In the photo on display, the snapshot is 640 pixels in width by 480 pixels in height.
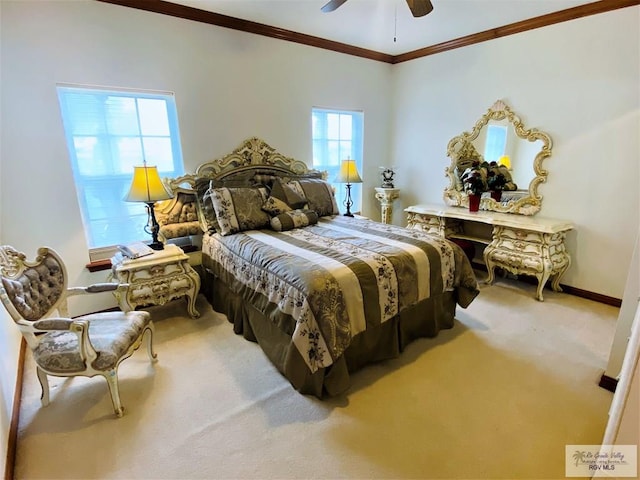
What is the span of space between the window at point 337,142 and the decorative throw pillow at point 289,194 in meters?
0.89

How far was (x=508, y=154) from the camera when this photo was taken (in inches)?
145

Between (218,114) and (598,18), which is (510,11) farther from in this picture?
(218,114)

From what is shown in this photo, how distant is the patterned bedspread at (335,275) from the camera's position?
6.23ft

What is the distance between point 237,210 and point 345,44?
2572 millimetres

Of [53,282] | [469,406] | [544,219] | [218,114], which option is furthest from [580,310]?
[53,282]

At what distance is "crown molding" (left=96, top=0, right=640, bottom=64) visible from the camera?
2869 millimetres

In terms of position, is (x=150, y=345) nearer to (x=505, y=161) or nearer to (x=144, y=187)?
(x=144, y=187)

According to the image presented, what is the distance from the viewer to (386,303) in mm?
2205

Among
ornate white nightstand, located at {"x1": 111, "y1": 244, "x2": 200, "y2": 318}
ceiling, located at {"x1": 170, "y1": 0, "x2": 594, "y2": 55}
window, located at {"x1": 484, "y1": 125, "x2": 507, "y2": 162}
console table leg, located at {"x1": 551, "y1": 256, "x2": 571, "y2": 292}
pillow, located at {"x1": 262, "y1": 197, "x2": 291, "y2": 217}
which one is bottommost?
console table leg, located at {"x1": 551, "y1": 256, "x2": 571, "y2": 292}

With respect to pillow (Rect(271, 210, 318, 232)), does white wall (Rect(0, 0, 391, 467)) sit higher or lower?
higher

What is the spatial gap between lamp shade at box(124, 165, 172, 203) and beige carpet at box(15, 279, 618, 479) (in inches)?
45.5

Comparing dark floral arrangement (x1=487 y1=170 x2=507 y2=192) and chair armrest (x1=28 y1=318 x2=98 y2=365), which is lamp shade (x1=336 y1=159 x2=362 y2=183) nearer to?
dark floral arrangement (x1=487 y1=170 x2=507 y2=192)

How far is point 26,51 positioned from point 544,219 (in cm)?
479

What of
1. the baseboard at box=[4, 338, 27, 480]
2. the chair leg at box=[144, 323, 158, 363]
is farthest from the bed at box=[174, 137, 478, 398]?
the baseboard at box=[4, 338, 27, 480]
